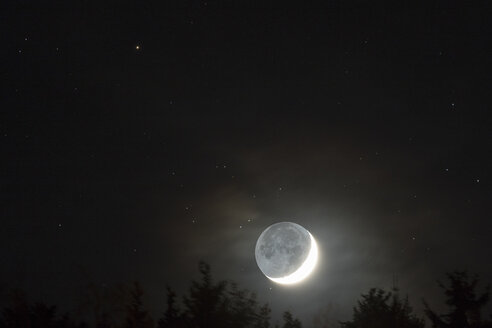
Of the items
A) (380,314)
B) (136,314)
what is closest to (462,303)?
(380,314)

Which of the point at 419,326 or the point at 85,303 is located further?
the point at 85,303

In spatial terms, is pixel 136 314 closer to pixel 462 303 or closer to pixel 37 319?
pixel 37 319

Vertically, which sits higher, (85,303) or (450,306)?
(85,303)

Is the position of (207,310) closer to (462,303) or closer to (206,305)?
(206,305)

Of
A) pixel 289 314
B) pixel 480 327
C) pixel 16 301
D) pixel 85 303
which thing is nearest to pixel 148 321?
pixel 16 301

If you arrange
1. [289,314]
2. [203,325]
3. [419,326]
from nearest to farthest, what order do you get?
[203,325] → [419,326] → [289,314]

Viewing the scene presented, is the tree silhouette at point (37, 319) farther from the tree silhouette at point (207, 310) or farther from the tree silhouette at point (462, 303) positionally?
the tree silhouette at point (462, 303)

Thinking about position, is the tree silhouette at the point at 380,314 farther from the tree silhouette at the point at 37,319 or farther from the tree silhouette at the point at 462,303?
the tree silhouette at the point at 37,319

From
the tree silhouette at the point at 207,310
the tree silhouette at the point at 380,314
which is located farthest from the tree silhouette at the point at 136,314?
the tree silhouette at the point at 380,314

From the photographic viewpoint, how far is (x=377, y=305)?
A: 23016 millimetres

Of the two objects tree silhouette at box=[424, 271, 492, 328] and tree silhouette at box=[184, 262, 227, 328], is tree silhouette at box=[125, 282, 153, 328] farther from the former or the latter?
tree silhouette at box=[424, 271, 492, 328]

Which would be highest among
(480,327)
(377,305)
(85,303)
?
(85,303)

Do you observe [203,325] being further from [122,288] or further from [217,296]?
[122,288]

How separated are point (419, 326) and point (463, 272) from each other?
11.9 ft
